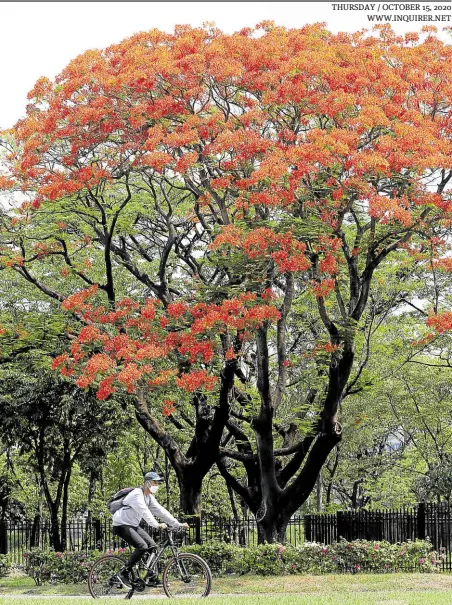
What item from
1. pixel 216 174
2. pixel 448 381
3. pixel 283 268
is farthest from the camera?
pixel 448 381

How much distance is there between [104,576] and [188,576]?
5.36 ft

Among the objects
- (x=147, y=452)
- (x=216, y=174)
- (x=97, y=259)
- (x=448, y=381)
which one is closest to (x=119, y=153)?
(x=216, y=174)

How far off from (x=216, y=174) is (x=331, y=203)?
7.36 ft

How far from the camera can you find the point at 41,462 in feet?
70.5

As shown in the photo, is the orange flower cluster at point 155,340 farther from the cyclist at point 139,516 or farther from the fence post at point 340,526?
the fence post at point 340,526

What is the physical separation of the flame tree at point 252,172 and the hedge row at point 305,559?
168 cm

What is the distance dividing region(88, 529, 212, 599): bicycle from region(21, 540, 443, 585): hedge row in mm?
4639

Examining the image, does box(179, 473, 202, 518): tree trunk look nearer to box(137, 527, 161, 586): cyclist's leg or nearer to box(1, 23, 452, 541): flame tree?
box(1, 23, 452, 541): flame tree

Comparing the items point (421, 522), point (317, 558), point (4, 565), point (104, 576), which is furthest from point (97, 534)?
point (104, 576)

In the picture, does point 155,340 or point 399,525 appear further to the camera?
point 399,525

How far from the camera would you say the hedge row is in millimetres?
15555

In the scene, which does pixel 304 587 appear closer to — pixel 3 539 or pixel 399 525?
pixel 399 525

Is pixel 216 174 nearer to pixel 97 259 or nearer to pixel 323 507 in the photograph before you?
pixel 97 259

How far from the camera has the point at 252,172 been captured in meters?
15.7
